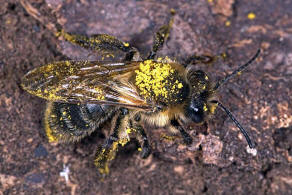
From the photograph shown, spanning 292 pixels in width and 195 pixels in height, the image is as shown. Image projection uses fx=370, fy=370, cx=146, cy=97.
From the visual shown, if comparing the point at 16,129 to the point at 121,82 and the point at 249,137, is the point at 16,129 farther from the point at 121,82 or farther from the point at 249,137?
the point at 249,137

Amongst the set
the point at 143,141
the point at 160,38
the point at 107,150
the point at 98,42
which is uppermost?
the point at 160,38

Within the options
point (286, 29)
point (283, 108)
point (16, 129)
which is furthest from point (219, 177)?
point (16, 129)

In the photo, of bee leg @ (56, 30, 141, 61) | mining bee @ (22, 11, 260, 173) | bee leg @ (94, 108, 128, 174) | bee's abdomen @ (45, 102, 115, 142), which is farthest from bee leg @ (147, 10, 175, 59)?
bee leg @ (94, 108, 128, 174)

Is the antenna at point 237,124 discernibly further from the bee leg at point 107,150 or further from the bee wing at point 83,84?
the bee leg at point 107,150

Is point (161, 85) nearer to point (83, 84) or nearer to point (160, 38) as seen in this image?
point (160, 38)

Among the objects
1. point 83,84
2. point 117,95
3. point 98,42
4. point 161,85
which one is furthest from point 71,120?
point 161,85

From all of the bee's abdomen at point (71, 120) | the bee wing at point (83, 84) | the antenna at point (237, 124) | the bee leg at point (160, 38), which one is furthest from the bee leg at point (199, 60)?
the bee's abdomen at point (71, 120)

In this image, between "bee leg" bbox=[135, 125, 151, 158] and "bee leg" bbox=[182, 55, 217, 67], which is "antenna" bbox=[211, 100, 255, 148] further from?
"bee leg" bbox=[135, 125, 151, 158]
